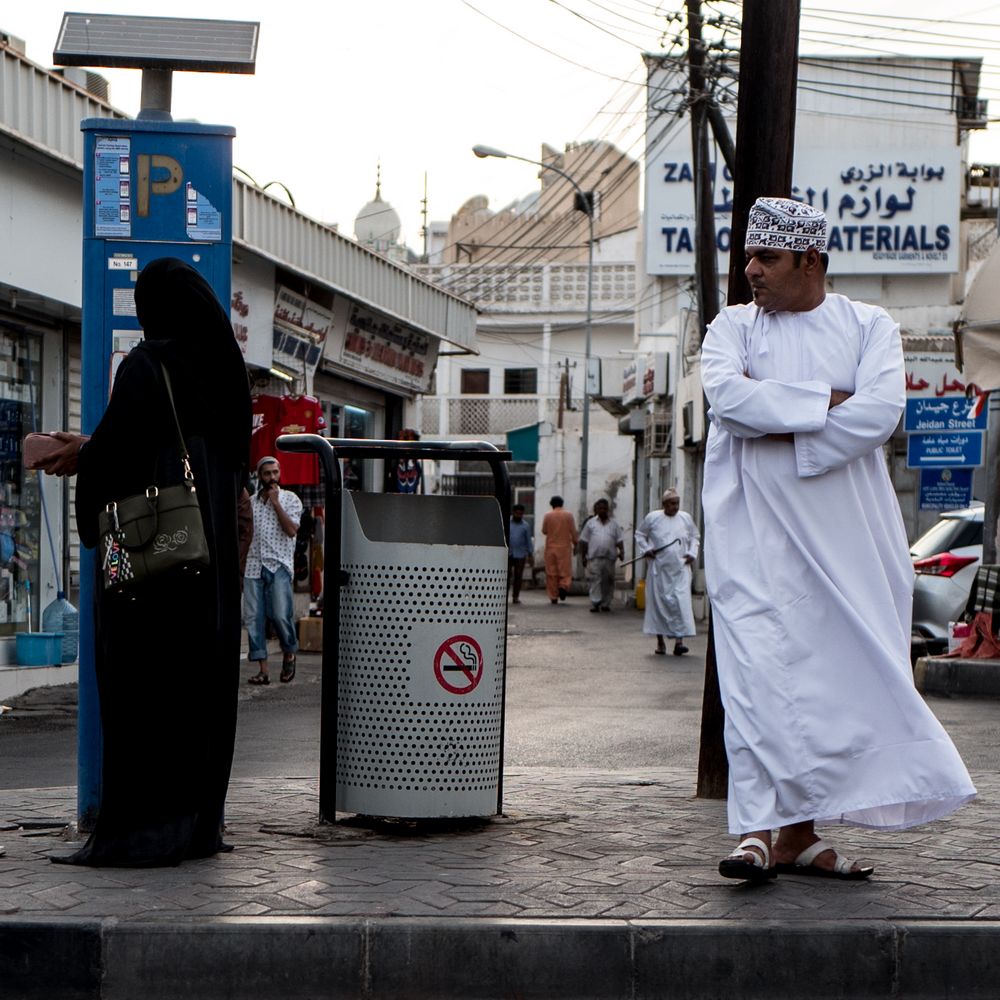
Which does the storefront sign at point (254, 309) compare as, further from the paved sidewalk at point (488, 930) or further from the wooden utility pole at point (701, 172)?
the paved sidewalk at point (488, 930)

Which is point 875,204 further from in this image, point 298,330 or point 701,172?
point 298,330

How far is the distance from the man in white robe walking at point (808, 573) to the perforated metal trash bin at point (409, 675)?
3.14 feet

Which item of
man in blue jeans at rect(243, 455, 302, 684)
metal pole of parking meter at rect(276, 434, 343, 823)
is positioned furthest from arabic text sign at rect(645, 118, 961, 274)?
metal pole of parking meter at rect(276, 434, 343, 823)

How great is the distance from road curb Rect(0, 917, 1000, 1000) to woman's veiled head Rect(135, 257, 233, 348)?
5.74 ft

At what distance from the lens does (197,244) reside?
18.6ft

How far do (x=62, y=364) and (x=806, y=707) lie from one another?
387 inches

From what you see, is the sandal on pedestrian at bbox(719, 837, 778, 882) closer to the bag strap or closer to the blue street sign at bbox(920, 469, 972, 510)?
the bag strap

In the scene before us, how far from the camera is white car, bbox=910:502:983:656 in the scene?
1597cm

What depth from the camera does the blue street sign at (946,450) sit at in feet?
62.8

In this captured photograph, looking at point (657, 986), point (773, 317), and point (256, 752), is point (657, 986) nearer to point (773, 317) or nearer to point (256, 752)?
point (773, 317)

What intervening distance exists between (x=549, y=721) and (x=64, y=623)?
4165 millimetres

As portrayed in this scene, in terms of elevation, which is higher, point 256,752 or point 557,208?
point 557,208

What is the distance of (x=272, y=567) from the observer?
1369cm

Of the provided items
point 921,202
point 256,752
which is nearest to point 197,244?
point 256,752
